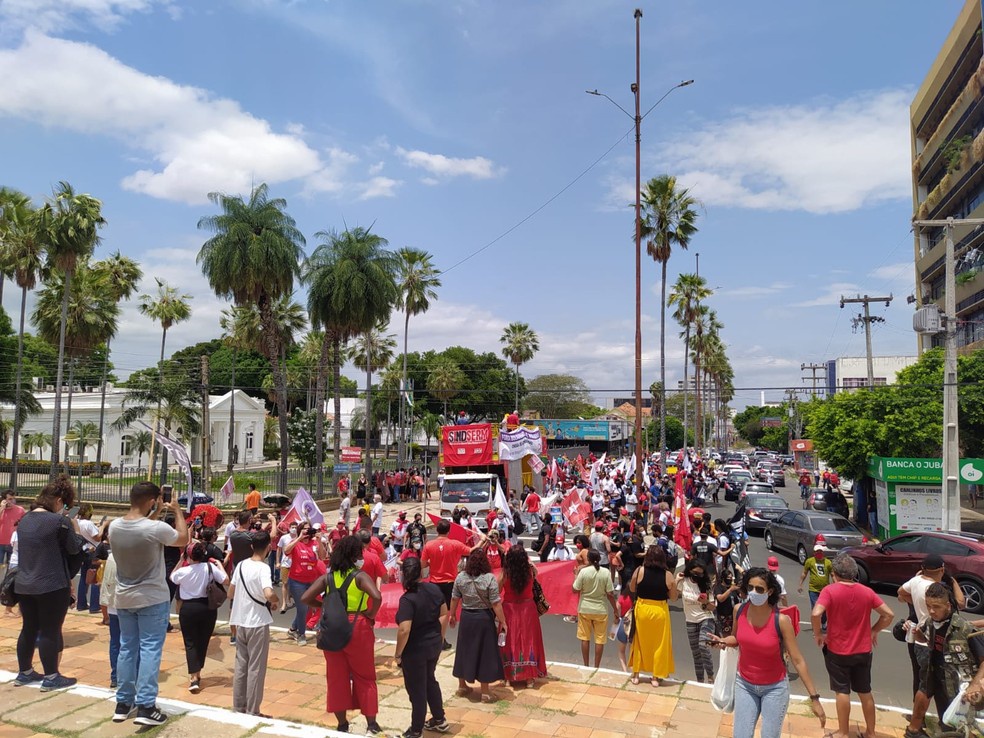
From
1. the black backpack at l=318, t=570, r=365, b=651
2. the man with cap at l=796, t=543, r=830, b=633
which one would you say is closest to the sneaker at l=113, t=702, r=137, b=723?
the black backpack at l=318, t=570, r=365, b=651

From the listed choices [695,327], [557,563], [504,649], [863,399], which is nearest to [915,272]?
[695,327]

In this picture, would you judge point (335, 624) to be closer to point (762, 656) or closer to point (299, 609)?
point (762, 656)

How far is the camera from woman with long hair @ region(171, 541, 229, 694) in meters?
6.64

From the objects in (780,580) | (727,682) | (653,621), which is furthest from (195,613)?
(780,580)

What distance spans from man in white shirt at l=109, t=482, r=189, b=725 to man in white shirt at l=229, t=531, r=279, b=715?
744 millimetres

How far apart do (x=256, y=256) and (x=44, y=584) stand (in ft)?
84.4

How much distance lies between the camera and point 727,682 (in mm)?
5277

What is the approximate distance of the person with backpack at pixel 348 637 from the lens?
210 inches

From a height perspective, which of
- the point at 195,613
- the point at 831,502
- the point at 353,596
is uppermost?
the point at 353,596

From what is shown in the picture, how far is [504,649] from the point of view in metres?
7.09

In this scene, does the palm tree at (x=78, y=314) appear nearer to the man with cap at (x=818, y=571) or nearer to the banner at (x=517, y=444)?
the banner at (x=517, y=444)

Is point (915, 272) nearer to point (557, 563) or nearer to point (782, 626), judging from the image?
point (557, 563)

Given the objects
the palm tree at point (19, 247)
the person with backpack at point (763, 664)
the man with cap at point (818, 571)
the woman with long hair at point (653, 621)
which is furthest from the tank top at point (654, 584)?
the palm tree at point (19, 247)

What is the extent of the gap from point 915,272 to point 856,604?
56628 mm
